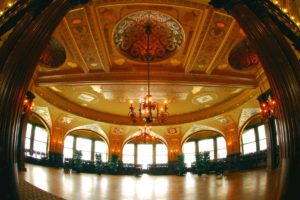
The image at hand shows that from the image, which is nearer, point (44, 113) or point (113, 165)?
point (44, 113)

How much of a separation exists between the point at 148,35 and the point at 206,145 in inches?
441

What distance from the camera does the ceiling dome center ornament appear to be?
10.7 metres

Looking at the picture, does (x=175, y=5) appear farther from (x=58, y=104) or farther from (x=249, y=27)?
(x=58, y=104)

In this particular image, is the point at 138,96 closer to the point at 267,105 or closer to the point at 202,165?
the point at 202,165

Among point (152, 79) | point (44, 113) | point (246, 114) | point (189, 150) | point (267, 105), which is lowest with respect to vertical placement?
point (189, 150)

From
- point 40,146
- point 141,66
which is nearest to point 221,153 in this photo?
point 141,66

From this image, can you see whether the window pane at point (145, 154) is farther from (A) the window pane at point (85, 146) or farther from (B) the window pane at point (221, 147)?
(B) the window pane at point (221, 147)

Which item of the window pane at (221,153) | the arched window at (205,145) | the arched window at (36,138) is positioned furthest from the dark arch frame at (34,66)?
the window pane at (221,153)

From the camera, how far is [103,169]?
17.4 metres

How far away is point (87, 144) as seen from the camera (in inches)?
825

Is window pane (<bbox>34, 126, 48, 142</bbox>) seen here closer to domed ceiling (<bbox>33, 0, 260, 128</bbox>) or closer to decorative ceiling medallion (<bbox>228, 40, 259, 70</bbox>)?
domed ceiling (<bbox>33, 0, 260, 128</bbox>)

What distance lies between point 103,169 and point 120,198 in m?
9.36

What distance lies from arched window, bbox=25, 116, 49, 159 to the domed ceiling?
5.67ft

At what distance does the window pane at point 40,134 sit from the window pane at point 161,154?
23.6 feet
